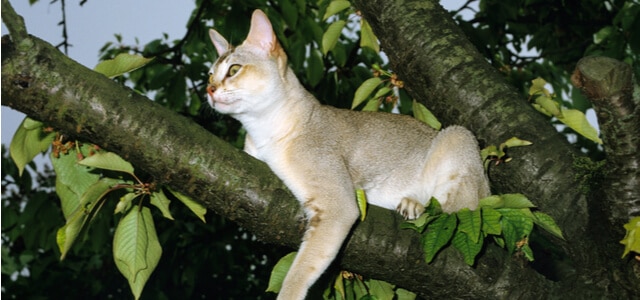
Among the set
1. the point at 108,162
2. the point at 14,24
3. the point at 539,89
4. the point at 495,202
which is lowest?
the point at 495,202

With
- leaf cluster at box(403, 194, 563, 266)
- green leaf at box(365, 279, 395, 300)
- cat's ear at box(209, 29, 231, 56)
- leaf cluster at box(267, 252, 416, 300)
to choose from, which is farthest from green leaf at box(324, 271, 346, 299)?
cat's ear at box(209, 29, 231, 56)

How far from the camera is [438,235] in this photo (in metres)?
2.62

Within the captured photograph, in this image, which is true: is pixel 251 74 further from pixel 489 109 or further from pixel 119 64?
pixel 489 109

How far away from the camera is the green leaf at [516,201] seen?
268 cm

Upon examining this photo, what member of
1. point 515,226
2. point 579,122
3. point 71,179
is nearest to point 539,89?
point 579,122

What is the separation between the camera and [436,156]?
3441 mm

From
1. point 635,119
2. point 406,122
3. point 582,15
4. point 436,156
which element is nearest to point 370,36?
point 406,122

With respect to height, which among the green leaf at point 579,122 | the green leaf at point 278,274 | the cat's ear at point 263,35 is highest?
the cat's ear at point 263,35

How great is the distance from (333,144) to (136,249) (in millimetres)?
1044

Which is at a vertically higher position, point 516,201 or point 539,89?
point 539,89

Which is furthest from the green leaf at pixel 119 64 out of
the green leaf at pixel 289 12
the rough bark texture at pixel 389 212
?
the green leaf at pixel 289 12

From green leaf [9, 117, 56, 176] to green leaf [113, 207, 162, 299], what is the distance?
1.38ft

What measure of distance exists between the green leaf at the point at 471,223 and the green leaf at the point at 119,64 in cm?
130

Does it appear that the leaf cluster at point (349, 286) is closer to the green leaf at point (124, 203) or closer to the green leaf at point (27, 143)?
the green leaf at point (124, 203)
